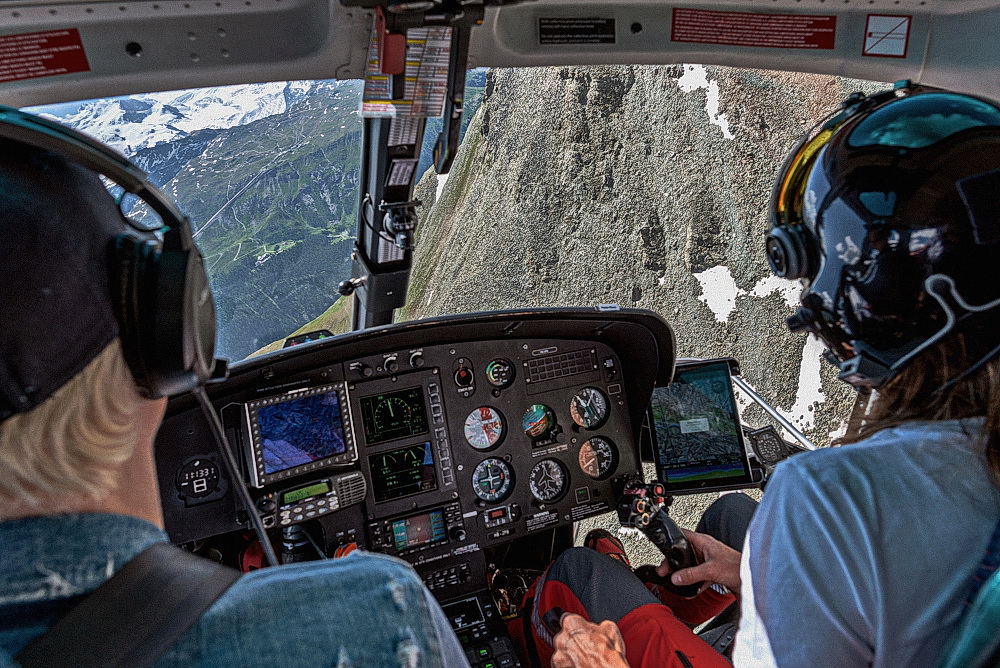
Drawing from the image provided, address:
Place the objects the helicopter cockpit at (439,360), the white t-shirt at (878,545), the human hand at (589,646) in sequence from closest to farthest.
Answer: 1. the white t-shirt at (878,545)
2. the human hand at (589,646)
3. the helicopter cockpit at (439,360)

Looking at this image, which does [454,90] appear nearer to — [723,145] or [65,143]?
[65,143]

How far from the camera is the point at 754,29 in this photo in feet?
7.20

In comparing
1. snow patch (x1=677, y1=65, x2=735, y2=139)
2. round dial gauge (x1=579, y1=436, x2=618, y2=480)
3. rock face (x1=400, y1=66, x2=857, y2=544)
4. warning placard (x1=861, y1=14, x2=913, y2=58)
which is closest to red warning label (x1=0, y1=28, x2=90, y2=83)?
round dial gauge (x1=579, y1=436, x2=618, y2=480)

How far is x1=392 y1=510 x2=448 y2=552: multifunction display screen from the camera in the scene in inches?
97.4

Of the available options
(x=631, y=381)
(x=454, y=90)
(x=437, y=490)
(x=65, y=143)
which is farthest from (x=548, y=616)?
(x=65, y=143)

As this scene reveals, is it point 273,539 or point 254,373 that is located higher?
point 254,373

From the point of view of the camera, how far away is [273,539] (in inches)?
97.1

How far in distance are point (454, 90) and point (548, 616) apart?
5.07ft

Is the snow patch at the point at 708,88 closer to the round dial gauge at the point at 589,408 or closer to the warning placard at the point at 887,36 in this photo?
the warning placard at the point at 887,36

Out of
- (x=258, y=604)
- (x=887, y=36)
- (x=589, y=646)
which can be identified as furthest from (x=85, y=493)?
(x=887, y=36)

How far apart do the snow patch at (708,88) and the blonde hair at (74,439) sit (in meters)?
10.8

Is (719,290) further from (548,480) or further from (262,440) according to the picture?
(262,440)

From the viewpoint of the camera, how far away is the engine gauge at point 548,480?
2654mm

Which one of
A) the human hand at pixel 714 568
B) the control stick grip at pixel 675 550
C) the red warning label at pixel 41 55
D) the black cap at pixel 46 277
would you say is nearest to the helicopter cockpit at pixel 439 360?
the red warning label at pixel 41 55
